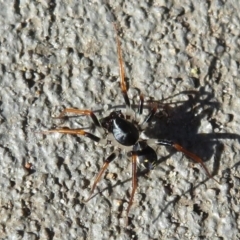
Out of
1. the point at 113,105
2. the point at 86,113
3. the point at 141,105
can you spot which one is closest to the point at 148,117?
the point at 141,105

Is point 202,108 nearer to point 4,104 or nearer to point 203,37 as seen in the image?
point 203,37

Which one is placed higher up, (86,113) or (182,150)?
(86,113)

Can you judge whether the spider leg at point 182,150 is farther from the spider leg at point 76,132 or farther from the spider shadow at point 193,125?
the spider leg at point 76,132

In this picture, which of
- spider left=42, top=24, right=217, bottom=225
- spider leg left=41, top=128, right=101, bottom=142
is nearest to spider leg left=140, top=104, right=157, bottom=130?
spider left=42, top=24, right=217, bottom=225

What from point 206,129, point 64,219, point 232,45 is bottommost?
point 64,219

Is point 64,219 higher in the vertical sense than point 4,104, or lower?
lower

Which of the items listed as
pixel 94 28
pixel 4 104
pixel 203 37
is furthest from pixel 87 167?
pixel 203 37

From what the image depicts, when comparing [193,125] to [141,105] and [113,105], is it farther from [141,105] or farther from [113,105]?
[113,105]
